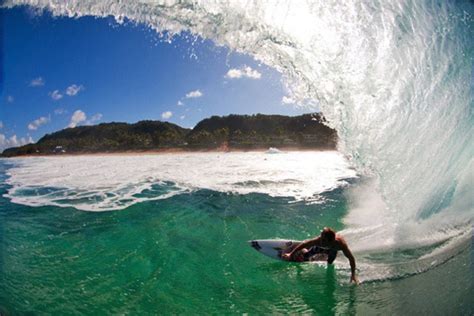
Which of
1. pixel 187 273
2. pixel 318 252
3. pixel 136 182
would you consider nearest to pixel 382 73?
Answer: pixel 318 252

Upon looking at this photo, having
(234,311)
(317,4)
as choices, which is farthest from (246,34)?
(234,311)

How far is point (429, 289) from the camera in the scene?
597 cm

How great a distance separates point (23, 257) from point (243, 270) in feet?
18.2

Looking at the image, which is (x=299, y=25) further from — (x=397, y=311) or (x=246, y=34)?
(x=397, y=311)

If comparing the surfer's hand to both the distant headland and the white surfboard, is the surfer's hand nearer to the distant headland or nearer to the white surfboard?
the white surfboard

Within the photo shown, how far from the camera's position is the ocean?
6258mm

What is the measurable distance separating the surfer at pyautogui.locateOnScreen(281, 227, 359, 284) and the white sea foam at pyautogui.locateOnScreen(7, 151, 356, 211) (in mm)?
6920

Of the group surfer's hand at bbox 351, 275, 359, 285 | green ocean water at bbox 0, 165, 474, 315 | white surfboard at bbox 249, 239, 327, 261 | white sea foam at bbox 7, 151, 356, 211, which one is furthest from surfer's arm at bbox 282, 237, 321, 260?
white sea foam at bbox 7, 151, 356, 211

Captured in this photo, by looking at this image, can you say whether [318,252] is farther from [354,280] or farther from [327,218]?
[327,218]

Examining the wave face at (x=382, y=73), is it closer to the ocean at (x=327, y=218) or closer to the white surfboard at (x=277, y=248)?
the ocean at (x=327, y=218)

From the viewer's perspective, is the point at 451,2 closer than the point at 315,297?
No

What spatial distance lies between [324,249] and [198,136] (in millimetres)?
26770

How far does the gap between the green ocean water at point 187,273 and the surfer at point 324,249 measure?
0.23 metres

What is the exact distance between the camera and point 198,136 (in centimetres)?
3319
